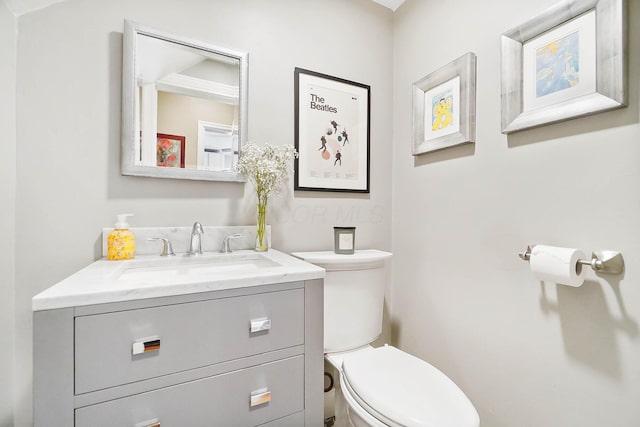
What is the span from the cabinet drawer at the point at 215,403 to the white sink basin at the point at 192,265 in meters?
0.31

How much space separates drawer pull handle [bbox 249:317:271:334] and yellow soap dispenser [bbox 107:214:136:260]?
1.91ft

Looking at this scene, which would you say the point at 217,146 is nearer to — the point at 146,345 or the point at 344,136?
the point at 344,136

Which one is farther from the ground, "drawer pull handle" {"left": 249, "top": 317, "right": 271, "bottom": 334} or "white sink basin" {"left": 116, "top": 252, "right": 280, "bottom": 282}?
"white sink basin" {"left": 116, "top": 252, "right": 280, "bottom": 282}

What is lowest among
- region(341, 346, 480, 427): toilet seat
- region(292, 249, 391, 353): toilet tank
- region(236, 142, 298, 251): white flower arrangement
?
region(341, 346, 480, 427): toilet seat

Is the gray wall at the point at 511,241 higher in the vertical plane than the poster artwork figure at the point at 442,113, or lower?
lower

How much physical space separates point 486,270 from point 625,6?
3.09ft

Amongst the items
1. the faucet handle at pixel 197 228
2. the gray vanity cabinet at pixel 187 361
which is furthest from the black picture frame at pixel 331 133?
the gray vanity cabinet at pixel 187 361

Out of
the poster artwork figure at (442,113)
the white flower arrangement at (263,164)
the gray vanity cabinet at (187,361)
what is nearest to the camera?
the gray vanity cabinet at (187,361)

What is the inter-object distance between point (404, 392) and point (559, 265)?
24.7 inches

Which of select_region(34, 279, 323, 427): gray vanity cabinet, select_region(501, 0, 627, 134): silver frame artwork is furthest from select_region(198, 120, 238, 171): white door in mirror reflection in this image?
select_region(501, 0, 627, 134): silver frame artwork

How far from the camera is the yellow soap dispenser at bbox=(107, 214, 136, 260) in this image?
104cm

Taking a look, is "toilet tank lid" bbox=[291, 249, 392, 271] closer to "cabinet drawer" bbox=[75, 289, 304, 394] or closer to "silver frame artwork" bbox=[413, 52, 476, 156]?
→ "cabinet drawer" bbox=[75, 289, 304, 394]

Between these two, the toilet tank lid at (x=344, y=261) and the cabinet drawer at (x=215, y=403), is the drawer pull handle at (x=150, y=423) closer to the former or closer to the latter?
the cabinet drawer at (x=215, y=403)

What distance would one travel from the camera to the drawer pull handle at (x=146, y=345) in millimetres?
696
